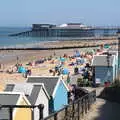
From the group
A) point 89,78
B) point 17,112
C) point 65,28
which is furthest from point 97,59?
point 65,28

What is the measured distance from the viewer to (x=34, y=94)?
13.1 metres

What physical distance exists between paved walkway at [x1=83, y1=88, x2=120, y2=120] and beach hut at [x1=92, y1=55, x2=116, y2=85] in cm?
524

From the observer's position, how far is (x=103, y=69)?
2673 centimetres

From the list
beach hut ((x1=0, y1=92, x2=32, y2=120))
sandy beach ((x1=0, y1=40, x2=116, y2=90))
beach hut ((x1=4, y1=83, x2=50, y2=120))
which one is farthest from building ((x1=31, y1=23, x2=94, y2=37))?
beach hut ((x1=0, y1=92, x2=32, y2=120))

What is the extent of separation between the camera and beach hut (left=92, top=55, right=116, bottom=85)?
2655 cm

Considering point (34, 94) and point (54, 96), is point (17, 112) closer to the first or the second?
point (34, 94)

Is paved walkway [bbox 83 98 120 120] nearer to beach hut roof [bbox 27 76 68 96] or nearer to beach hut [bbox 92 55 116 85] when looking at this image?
beach hut roof [bbox 27 76 68 96]

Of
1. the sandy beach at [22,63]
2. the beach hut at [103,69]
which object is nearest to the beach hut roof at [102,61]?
the beach hut at [103,69]

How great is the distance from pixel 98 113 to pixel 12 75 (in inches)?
1030

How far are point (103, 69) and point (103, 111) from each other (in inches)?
349

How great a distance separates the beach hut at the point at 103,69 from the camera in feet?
87.1

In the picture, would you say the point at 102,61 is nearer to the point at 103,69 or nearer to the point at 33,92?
the point at 103,69

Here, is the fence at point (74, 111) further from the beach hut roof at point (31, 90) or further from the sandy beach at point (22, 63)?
the sandy beach at point (22, 63)

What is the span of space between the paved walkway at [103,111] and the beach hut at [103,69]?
5237 millimetres
